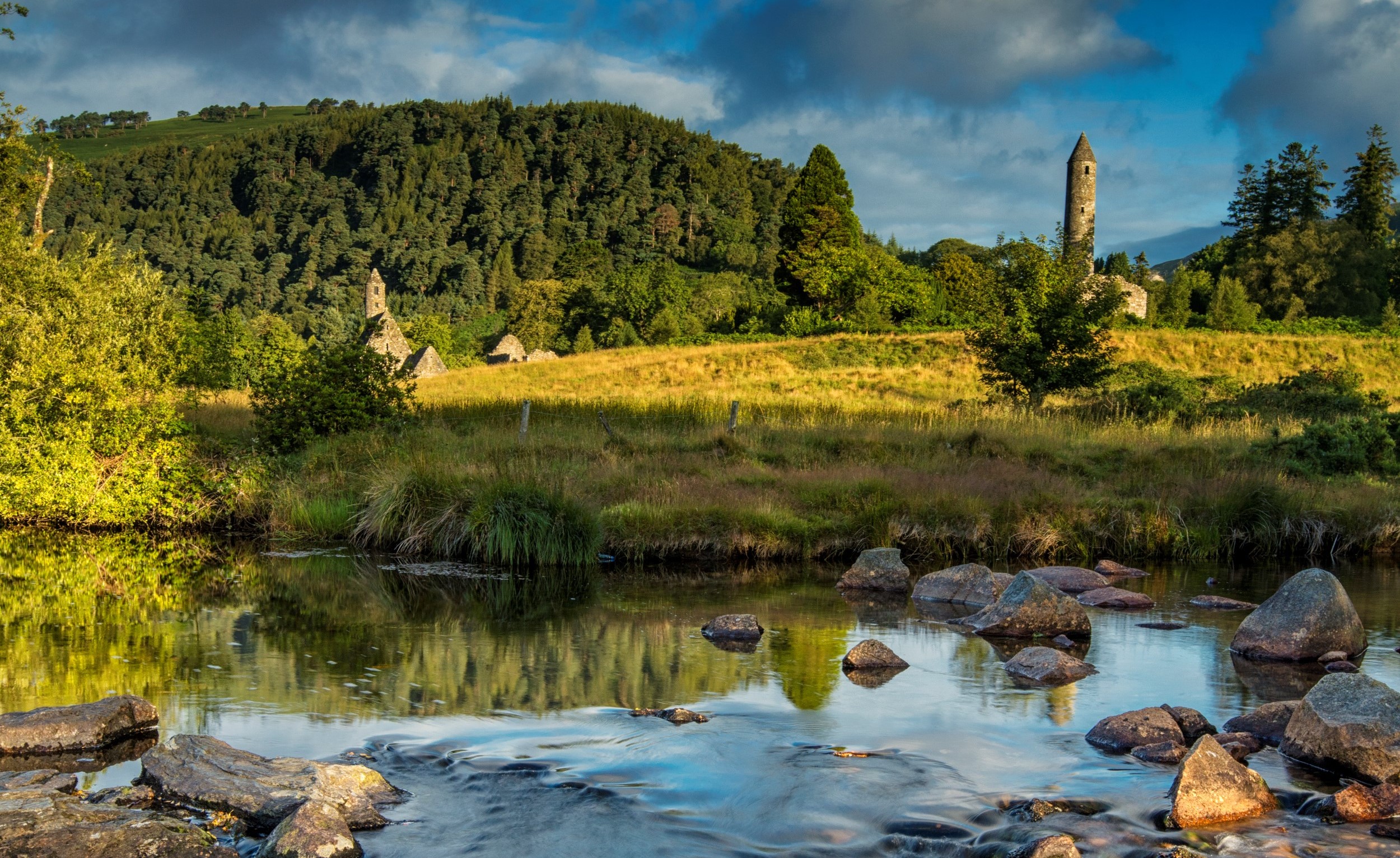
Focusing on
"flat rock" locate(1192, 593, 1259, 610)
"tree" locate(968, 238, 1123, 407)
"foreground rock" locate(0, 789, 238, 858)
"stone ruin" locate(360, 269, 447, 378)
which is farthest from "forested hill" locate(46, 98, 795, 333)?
Answer: "foreground rock" locate(0, 789, 238, 858)

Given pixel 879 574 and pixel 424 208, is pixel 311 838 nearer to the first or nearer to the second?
pixel 879 574

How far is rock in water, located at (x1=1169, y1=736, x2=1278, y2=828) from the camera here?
5.56 metres

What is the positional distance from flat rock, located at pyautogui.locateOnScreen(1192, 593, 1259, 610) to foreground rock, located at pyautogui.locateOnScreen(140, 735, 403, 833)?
9.89 m

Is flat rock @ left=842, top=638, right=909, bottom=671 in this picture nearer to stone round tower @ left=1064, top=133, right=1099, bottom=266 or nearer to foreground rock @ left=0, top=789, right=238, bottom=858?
foreground rock @ left=0, top=789, right=238, bottom=858

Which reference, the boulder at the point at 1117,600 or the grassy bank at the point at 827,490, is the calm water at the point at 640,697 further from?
the grassy bank at the point at 827,490

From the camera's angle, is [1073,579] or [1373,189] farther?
[1373,189]

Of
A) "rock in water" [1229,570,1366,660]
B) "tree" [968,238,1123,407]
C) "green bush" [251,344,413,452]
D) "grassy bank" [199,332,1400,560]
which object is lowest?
"rock in water" [1229,570,1366,660]

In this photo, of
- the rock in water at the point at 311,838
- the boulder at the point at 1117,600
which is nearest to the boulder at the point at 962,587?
the boulder at the point at 1117,600

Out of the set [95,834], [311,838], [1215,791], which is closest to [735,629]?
[1215,791]

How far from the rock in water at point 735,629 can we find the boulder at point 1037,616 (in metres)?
2.40

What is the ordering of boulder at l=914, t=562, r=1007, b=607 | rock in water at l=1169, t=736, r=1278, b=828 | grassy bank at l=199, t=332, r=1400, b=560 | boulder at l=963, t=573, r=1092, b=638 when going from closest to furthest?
1. rock in water at l=1169, t=736, r=1278, b=828
2. boulder at l=963, t=573, r=1092, b=638
3. boulder at l=914, t=562, r=1007, b=607
4. grassy bank at l=199, t=332, r=1400, b=560

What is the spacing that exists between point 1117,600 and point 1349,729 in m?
5.82

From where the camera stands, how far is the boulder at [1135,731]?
686 centimetres

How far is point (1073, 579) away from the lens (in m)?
13.4
